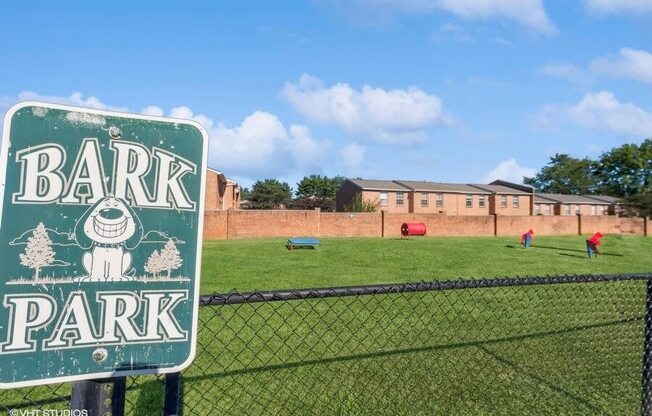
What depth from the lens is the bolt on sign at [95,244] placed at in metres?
1.11

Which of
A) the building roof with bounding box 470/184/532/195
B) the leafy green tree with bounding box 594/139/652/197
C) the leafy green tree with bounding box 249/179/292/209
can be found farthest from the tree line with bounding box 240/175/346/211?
the leafy green tree with bounding box 594/139/652/197

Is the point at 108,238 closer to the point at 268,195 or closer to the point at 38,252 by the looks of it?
the point at 38,252

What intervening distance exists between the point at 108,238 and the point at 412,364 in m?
3.79

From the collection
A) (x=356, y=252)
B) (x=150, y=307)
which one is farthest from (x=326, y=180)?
(x=150, y=307)

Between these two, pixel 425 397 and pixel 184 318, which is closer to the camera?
pixel 184 318

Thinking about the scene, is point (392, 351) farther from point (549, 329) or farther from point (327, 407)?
point (549, 329)

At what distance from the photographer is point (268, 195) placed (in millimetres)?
57500

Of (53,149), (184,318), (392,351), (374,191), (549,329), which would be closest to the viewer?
(53,149)

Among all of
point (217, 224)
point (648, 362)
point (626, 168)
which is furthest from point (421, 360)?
point (626, 168)

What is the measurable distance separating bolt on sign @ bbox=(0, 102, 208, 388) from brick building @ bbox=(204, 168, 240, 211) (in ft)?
74.2

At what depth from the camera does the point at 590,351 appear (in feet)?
15.8

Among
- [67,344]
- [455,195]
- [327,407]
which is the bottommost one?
[327,407]

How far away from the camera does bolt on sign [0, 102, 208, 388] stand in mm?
1114

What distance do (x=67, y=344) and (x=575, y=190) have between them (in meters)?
81.0
